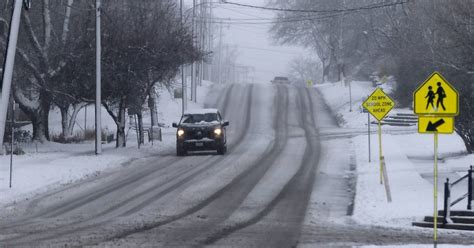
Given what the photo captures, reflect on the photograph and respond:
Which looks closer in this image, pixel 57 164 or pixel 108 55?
pixel 57 164

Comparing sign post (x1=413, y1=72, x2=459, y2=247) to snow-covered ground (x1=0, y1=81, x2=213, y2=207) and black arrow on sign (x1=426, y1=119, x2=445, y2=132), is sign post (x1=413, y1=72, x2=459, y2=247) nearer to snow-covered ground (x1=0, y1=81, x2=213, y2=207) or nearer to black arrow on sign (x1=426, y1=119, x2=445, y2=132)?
black arrow on sign (x1=426, y1=119, x2=445, y2=132)

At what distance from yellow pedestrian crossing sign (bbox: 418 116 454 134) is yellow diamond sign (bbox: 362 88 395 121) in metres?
9.63

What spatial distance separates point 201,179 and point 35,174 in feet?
16.6

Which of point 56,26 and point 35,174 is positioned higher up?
point 56,26

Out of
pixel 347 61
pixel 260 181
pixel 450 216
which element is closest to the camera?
pixel 450 216

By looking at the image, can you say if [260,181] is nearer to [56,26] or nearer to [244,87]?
[56,26]

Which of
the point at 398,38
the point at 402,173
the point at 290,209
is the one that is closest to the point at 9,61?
the point at 290,209

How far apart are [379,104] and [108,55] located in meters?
14.3

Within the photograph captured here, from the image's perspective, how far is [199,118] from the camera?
32938mm

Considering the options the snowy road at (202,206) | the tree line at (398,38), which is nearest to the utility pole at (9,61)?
the snowy road at (202,206)

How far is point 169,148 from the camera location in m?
37.2

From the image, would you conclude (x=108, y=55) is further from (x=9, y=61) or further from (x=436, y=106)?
(x=436, y=106)

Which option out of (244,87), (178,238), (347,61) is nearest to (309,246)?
(178,238)

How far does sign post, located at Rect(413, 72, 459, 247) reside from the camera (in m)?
13.3
